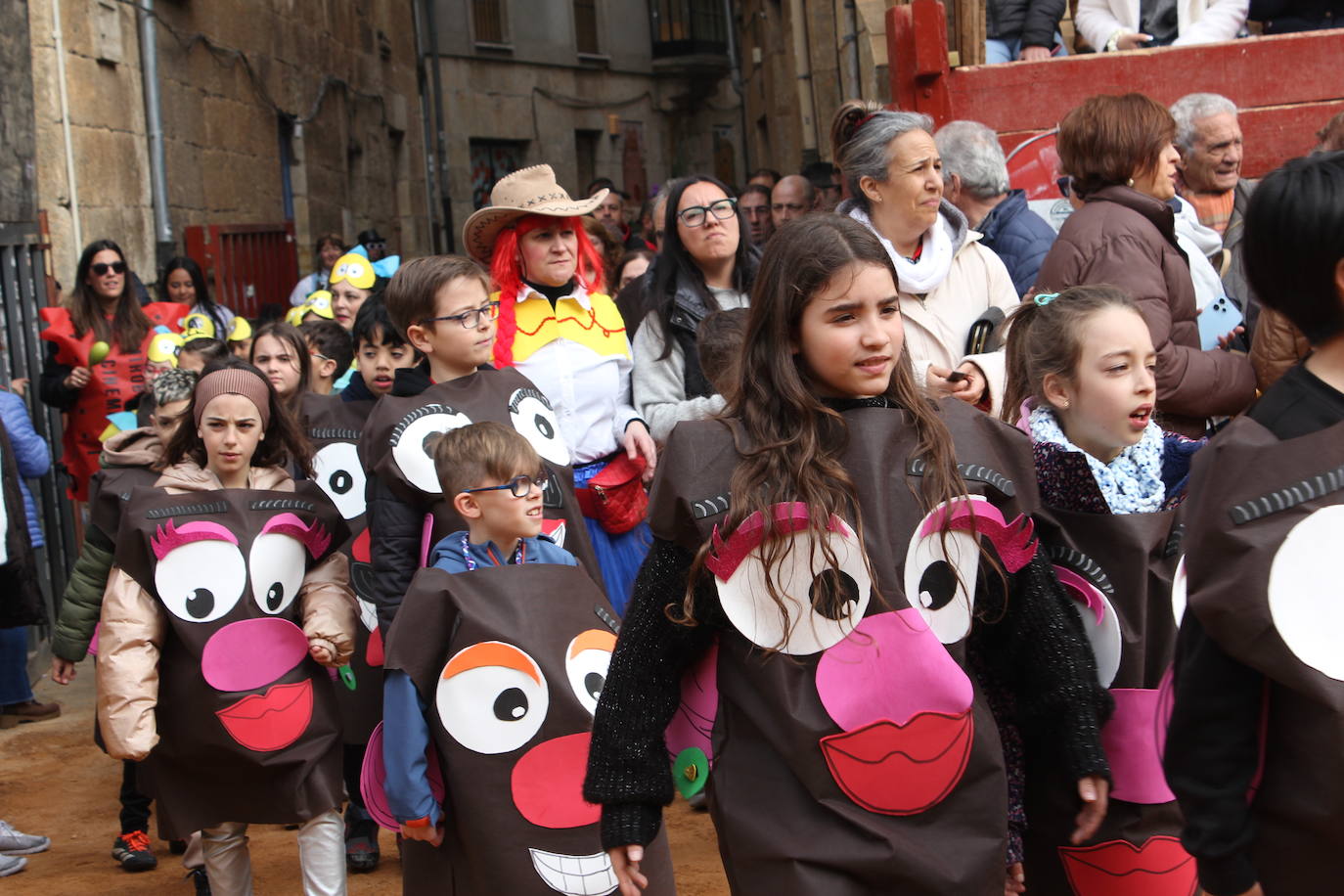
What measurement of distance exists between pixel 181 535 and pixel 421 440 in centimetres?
→ 78

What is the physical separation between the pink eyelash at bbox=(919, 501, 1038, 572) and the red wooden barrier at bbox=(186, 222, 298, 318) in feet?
32.4

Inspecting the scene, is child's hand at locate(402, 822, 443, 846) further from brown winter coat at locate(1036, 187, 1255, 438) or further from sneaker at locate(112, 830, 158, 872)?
sneaker at locate(112, 830, 158, 872)

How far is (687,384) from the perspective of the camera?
5000mm

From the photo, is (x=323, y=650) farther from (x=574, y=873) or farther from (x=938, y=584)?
(x=938, y=584)

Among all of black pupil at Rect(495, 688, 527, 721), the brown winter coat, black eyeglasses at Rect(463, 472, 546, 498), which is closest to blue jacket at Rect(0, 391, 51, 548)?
black eyeglasses at Rect(463, 472, 546, 498)

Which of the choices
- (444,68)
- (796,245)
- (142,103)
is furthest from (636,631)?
(444,68)

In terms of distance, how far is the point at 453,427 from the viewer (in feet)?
13.4

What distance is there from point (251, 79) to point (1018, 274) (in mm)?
12411

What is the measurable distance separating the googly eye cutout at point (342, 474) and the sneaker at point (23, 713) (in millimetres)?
3438

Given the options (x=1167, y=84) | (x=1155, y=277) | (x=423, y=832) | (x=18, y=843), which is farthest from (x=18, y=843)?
(x=1167, y=84)

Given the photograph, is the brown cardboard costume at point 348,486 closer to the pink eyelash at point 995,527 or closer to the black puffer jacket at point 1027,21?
the pink eyelash at point 995,527

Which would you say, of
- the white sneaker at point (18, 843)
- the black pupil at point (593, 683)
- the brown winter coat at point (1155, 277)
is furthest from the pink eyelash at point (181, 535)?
the brown winter coat at point (1155, 277)

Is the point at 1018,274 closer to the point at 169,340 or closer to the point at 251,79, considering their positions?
the point at 169,340

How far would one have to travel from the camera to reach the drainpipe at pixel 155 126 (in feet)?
40.1
